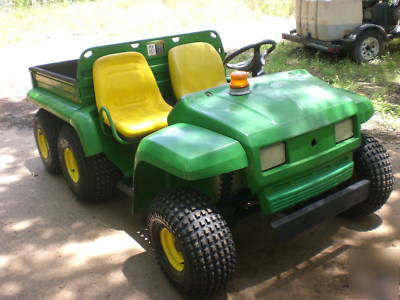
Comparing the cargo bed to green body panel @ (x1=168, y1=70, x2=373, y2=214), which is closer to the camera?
green body panel @ (x1=168, y1=70, x2=373, y2=214)

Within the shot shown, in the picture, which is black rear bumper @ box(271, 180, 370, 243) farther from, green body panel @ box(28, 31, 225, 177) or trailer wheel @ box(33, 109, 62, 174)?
trailer wheel @ box(33, 109, 62, 174)

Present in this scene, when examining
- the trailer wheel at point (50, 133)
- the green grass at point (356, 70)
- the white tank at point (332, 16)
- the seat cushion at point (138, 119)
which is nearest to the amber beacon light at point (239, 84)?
the seat cushion at point (138, 119)

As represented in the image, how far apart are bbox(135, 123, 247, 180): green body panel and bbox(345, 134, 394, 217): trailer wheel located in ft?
3.09

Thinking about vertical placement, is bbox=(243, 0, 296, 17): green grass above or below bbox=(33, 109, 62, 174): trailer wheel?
below

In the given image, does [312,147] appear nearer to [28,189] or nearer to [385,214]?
[385,214]

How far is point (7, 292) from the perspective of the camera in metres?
2.79

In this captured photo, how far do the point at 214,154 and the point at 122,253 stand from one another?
1.16 meters

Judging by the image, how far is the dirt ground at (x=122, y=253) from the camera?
2666mm

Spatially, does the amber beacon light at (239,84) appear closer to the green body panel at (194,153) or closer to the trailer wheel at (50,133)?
the green body panel at (194,153)

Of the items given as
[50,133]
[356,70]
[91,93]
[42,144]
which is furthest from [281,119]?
[356,70]

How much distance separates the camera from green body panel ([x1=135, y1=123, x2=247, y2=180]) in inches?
89.1

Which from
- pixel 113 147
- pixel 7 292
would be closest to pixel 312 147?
pixel 113 147

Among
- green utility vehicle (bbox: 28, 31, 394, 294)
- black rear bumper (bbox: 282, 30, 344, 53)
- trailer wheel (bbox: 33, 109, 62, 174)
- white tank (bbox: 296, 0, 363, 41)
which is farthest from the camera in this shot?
black rear bumper (bbox: 282, 30, 344, 53)

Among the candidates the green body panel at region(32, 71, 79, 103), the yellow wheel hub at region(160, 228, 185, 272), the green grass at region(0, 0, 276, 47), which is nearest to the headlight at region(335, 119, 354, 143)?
the yellow wheel hub at region(160, 228, 185, 272)
